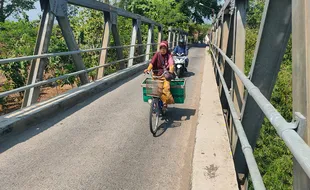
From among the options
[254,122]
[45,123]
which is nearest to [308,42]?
[254,122]

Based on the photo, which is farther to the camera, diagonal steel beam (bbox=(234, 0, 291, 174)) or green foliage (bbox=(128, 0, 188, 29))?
green foliage (bbox=(128, 0, 188, 29))

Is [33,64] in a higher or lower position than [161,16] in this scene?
lower

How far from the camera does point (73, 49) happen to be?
7.24m

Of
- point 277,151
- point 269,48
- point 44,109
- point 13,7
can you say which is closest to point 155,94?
point 44,109

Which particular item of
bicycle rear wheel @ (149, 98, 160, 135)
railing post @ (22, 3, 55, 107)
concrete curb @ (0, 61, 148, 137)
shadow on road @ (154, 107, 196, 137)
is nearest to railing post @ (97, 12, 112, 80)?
concrete curb @ (0, 61, 148, 137)

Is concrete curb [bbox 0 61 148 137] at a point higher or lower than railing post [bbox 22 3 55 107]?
lower

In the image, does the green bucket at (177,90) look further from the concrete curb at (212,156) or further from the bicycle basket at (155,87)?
the concrete curb at (212,156)

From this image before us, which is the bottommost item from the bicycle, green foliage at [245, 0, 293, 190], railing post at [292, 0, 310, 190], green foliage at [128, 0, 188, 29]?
green foliage at [245, 0, 293, 190]

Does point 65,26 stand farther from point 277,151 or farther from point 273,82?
point 277,151

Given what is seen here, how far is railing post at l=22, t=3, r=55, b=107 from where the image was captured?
598cm

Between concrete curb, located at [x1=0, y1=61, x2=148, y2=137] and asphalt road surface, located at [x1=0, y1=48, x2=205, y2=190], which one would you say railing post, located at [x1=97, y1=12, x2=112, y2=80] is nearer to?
concrete curb, located at [x1=0, y1=61, x2=148, y2=137]

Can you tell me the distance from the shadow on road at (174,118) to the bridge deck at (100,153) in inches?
Answer: 0.8

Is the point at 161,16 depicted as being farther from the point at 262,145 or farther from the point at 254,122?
the point at 254,122

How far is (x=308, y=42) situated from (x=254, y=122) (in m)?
1.87
